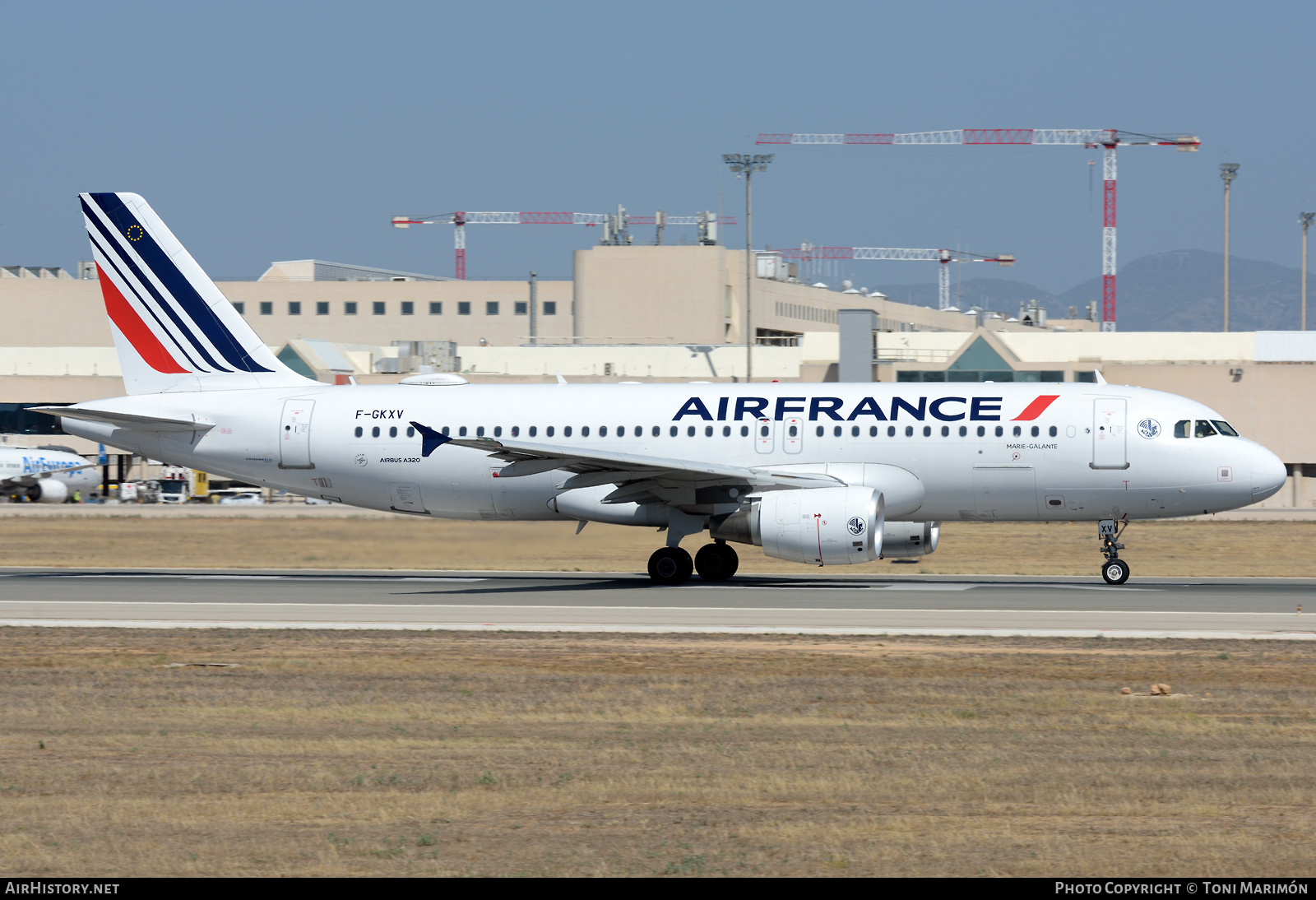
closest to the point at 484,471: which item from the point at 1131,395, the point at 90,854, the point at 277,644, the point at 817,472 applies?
the point at 817,472

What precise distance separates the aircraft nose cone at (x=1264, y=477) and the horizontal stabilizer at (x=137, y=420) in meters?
22.9

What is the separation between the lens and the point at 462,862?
9.93 metres

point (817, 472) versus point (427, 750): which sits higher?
point (817, 472)

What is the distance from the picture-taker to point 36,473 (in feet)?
A: 260

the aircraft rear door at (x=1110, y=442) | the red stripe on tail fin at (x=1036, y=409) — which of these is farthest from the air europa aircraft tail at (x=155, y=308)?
the aircraft rear door at (x=1110, y=442)

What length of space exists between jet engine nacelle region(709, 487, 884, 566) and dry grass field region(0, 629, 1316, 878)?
7.50 metres

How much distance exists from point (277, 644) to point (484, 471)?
11.6 meters

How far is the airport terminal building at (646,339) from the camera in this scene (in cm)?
7694

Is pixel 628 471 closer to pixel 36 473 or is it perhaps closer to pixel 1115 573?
pixel 1115 573

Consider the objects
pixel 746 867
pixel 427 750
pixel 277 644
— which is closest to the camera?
pixel 746 867

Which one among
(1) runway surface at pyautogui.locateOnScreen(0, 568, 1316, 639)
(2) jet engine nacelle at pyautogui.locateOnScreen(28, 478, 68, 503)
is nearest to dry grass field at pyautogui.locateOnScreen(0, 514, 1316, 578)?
(1) runway surface at pyautogui.locateOnScreen(0, 568, 1316, 639)

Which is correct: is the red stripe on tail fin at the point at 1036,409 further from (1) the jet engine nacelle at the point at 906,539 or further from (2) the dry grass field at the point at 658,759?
(2) the dry grass field at the point at 658,759

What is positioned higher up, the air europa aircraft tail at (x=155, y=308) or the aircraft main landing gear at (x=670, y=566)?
the air europa aircraft tail at (x=155, y=308)

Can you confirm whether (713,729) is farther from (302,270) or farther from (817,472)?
(302,270)
